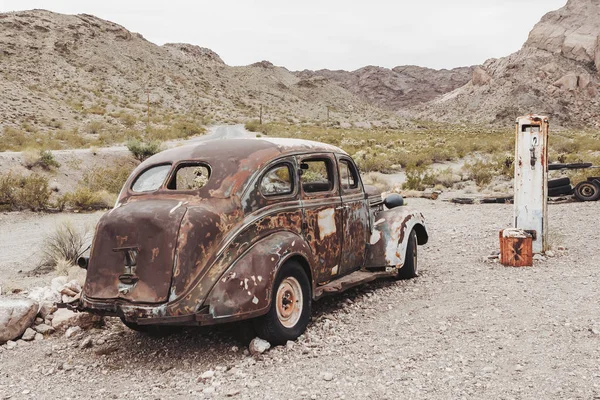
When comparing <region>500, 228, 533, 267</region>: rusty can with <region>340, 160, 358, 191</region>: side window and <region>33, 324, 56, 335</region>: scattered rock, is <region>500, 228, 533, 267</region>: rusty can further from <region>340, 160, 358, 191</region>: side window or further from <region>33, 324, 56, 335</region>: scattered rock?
<region>33, 324, 56, 335</region>: scattered rock

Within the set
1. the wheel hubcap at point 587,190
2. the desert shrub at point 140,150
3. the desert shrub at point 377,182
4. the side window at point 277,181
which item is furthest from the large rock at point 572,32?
the side window at point 277,181

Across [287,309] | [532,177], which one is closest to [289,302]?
[287,309]

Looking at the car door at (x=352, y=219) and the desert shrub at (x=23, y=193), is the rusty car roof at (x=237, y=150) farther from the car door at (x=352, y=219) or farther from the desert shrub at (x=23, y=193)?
the desert shrub at (x=23, y=193)

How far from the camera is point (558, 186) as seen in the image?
13531mm

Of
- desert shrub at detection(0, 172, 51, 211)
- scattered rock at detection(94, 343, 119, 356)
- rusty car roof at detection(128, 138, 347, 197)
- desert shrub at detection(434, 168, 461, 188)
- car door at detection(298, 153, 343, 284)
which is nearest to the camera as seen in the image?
rusty car roof at detection(128, 138, 347, 197)

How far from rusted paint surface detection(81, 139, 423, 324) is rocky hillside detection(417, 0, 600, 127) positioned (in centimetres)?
9189

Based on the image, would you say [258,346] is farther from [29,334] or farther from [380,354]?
[29,334]

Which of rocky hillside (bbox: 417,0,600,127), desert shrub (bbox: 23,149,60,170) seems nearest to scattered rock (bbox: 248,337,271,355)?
desert shrub (bbox: 23,149,60,170)

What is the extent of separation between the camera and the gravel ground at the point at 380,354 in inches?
154

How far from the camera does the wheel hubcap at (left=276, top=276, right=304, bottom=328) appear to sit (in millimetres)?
4773

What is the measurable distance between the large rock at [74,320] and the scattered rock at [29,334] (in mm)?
233

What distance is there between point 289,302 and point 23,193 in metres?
12.9

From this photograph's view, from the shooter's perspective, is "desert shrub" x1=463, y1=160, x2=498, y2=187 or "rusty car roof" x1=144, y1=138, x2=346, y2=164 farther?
"desert shrub" x1=463, y1=160, x2=498, y2=187

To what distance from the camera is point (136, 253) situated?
4379 mm
